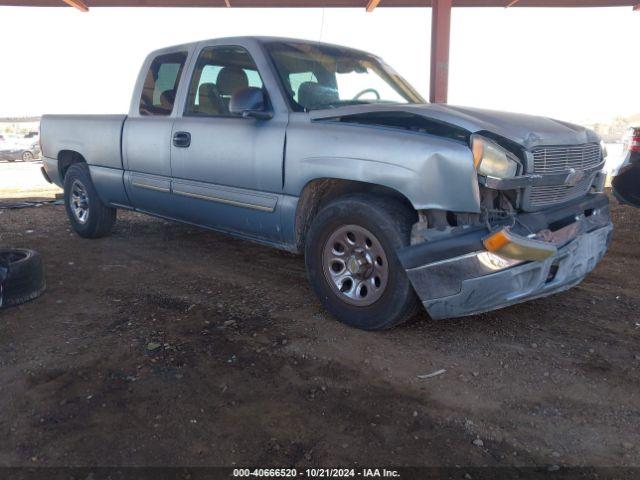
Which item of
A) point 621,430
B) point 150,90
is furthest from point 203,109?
point 621,430

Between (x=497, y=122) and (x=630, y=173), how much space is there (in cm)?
395

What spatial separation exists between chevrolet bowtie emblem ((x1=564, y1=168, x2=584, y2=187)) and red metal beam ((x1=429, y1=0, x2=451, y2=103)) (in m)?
6.21

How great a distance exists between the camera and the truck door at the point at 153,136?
459cm

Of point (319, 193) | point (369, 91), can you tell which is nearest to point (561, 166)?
point (319, 193)

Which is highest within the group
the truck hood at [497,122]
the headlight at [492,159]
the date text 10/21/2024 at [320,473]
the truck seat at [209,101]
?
the truck seat at [209,101]

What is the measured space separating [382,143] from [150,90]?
285 cm

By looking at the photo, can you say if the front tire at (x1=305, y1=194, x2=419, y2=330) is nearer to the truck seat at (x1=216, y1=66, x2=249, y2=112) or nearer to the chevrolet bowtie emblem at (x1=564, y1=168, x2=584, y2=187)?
the chevrolet bowtie emblem at (x1=564, y1=168, x2=584, y2=187)

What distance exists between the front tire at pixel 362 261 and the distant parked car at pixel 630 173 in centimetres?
423

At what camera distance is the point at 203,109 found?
4.31 m

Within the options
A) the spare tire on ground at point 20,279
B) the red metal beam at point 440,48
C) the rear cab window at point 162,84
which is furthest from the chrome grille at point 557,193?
the red metal beam at point 440,48

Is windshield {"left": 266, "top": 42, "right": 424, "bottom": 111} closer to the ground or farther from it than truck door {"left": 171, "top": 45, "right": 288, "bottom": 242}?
farther from it

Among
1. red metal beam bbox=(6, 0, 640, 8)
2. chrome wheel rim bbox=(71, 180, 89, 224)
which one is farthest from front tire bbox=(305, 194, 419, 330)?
red metal beam bbox=(6, 0, 640, 8)

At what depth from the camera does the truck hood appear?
9.70 feet

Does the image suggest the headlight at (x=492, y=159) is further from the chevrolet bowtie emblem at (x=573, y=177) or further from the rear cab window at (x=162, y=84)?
the rear cab window at (x=162, y=84)
